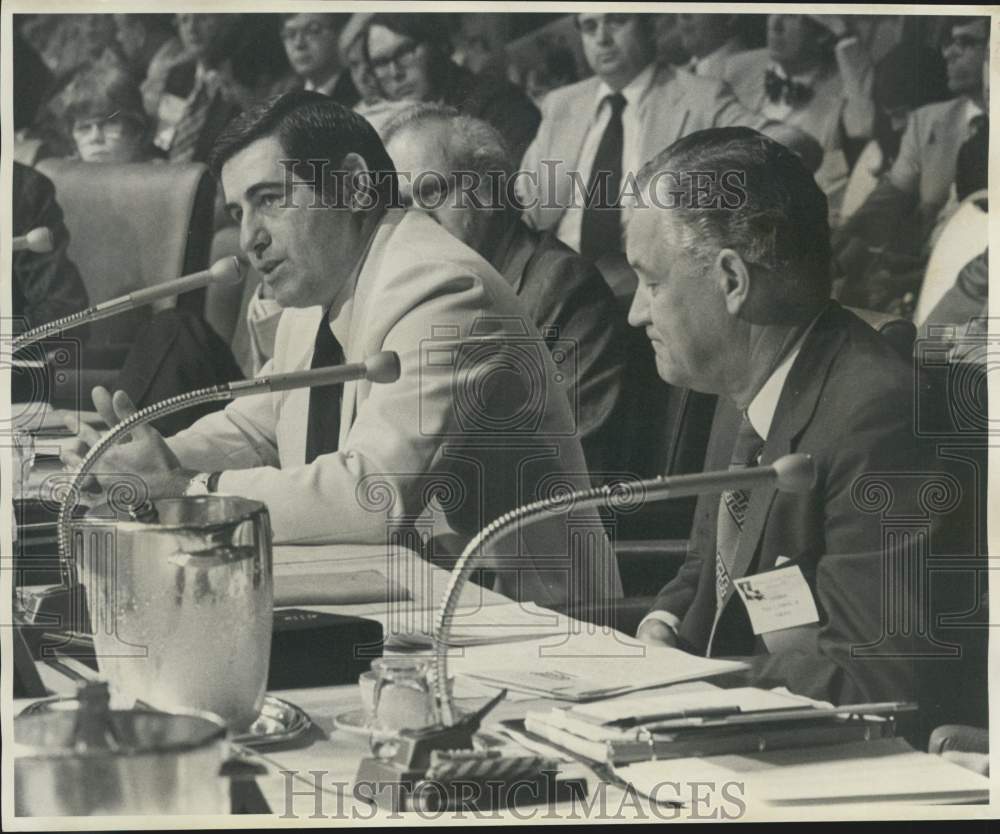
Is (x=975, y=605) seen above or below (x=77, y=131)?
below

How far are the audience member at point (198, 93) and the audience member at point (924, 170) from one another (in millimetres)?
1048

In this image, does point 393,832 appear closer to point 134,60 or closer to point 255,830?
point 255,830

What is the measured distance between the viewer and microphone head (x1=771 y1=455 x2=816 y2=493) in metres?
2.26

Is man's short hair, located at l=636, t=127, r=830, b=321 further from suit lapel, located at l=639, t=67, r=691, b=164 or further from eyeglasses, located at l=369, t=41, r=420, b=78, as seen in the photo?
eyeglasses, located at l=369, t=41, r=420, b=78

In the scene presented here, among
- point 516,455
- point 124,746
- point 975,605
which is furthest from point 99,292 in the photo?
point 975,605

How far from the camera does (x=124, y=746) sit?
1.69m

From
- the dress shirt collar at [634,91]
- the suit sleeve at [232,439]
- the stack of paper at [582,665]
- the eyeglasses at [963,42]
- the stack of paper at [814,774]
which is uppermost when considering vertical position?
the eyeglasses at [963,42]

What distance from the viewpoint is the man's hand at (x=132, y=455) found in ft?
7.47

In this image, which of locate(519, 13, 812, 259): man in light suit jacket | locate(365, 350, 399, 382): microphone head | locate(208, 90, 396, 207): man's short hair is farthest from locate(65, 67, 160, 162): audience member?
locate(519, 13, 812, 259): man in light suit jacket

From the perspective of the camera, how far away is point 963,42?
2.34 meters

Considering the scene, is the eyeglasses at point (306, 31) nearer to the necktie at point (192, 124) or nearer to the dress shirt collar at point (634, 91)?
the necktie at point (192, 124)

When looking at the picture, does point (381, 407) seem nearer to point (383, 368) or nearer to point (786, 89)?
point (383, 368)

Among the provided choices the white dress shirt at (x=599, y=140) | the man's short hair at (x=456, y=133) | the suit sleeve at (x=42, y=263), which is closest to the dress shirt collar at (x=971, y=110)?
the white dress shirt at (x=599, y=140)

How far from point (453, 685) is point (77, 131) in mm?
1094
